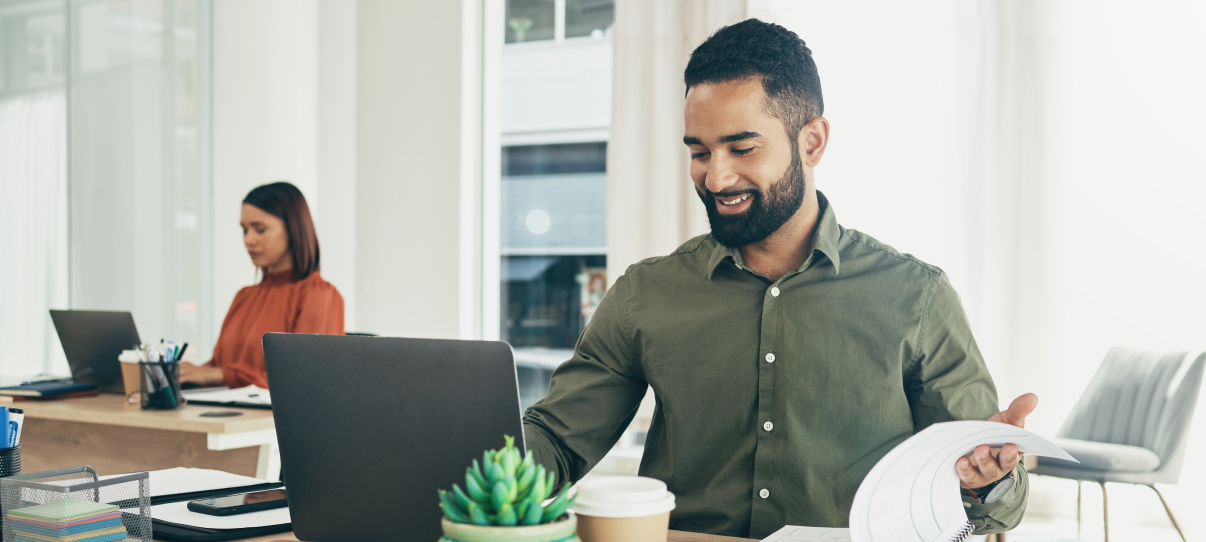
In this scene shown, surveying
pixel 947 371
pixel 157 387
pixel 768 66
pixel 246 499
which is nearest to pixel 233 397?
pixel 157 387

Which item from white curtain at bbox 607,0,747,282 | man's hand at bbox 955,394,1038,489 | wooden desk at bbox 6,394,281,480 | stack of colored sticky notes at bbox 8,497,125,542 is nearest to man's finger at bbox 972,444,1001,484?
man's hand at bbox 955,394,1038,489

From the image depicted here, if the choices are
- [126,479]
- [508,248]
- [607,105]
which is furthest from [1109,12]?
[126,479]

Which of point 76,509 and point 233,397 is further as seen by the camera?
point 233,397

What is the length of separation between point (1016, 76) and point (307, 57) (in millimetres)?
3195

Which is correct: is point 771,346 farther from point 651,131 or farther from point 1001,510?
point 651,131

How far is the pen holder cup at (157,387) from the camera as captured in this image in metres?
2.25

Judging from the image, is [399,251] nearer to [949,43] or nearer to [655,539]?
[949,43]

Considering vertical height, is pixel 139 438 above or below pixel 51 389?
below

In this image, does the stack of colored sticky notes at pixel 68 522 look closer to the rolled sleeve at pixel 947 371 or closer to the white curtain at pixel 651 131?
the rolled sleeve at pixel 947 371

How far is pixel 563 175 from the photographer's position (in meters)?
4.40

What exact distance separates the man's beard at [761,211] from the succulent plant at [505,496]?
0.66 m

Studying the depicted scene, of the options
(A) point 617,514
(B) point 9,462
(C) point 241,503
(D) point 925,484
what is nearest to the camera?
(A) point 617,514

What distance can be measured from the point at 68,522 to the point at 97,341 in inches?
73.5

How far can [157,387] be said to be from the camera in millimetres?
2250
